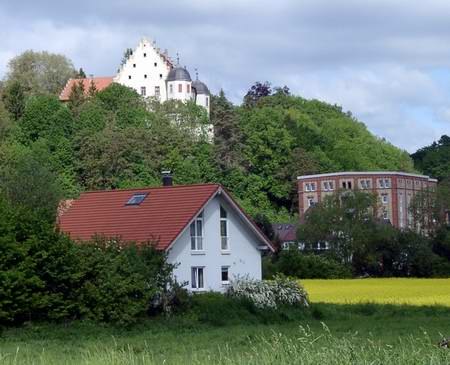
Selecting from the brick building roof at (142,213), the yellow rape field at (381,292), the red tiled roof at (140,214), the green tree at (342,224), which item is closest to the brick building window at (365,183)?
the green tree at (342,224)

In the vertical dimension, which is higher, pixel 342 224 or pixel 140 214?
pixel 342 224

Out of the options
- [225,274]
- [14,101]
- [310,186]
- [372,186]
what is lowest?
[225,274]

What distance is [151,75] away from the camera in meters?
151

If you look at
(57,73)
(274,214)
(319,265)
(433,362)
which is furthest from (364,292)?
(57,73)

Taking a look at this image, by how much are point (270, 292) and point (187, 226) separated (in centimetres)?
736

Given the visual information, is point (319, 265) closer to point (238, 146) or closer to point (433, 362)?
point (238, 146)

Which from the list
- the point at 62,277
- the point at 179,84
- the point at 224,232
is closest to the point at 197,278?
the point at 224,232

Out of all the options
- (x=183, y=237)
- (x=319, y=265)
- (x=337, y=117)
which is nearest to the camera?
(x=183, y=237)

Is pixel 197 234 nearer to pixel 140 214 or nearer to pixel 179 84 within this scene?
pixel 140 214

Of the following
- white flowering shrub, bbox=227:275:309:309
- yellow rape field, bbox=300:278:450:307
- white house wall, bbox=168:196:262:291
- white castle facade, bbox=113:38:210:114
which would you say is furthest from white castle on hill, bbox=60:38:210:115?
white flowering shrub, bbox=227:275:309:309

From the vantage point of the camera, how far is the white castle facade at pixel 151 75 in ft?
491

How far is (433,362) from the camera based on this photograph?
11867 millimetres

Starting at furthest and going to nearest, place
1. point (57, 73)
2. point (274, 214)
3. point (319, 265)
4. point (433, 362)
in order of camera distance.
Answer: point (57, 73) < point (274, 214) < point (319, 265) < point (433, 362)

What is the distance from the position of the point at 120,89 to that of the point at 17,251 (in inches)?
3832
